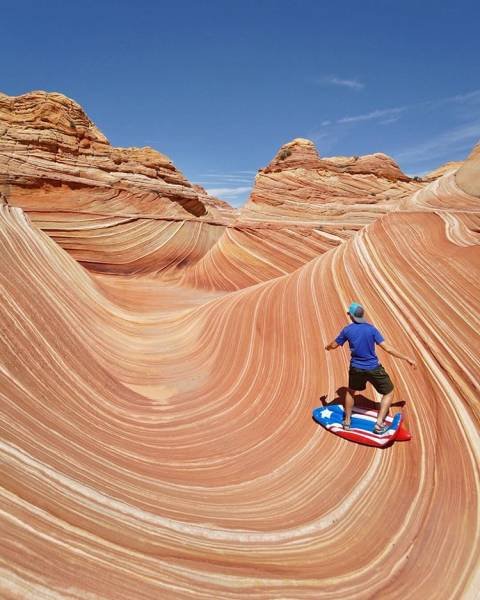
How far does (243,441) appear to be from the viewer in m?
3.36

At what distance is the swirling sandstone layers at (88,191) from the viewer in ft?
40.8

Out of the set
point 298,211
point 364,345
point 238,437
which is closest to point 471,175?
point 298,211

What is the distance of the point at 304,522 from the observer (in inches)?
94.3

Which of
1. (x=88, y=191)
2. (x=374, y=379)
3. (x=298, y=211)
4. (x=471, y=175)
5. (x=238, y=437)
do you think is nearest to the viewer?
(x=374, y=379)

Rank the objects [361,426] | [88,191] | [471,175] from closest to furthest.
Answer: [361,426]
[471,175]
[88,191]

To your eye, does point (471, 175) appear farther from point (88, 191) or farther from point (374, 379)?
point (88, 191)

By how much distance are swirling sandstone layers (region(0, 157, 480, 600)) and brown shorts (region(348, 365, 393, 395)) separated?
0.46 m

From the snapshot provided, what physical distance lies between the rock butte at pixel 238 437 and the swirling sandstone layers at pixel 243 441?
0.6 inches

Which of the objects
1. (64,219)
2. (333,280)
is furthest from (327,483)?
(64,219)

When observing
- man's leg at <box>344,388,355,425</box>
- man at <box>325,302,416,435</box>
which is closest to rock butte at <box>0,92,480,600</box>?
man's leg at <box>344,388,355,425</box>

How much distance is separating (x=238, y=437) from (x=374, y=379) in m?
1.36

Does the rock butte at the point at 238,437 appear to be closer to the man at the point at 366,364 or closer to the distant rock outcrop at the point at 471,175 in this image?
the man at the point at 366,364

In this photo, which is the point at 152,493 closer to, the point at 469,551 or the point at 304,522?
the point at 304,522

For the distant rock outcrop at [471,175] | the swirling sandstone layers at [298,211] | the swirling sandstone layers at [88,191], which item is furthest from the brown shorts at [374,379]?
the swirling sandstone layers at [88,191]
